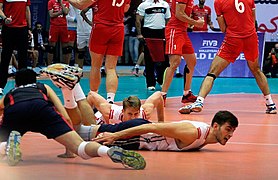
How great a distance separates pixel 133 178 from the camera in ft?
19.2

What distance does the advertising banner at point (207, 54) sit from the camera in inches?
792

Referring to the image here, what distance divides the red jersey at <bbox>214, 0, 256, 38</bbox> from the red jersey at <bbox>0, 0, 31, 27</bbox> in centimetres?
376

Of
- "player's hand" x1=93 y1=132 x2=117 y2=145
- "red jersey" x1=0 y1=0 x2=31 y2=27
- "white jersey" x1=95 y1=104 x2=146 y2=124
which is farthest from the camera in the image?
"red jersey" x1=0 y1=0 x2=31 y2=27

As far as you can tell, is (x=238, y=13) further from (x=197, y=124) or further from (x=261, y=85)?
(x=197, y=124)

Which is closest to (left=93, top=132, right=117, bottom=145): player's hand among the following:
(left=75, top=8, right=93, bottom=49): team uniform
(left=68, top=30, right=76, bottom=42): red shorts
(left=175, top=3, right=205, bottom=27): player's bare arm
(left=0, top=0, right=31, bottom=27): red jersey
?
(left=175, top=3, right=205, bottom=27): player's bare arm

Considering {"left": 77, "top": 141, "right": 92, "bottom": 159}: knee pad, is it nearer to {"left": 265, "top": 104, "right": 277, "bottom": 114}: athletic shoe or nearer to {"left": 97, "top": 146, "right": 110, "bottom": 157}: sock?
{"left": 97, "top": 146, "right": 110, "bottom": 157}: sock

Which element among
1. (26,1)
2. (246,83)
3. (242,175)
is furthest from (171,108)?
(246,83)

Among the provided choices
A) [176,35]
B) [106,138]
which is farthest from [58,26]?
[106,138]

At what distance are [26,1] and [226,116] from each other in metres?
7.27

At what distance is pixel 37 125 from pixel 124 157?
0.85 m

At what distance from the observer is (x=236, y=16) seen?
36.6ft

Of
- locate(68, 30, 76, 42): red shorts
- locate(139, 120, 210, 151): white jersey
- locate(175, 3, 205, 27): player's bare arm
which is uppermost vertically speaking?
locate(175, 3, 205, 27): player's bare arm

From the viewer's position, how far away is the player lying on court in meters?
6.18

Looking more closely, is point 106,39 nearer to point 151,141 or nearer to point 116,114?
point 116,114
